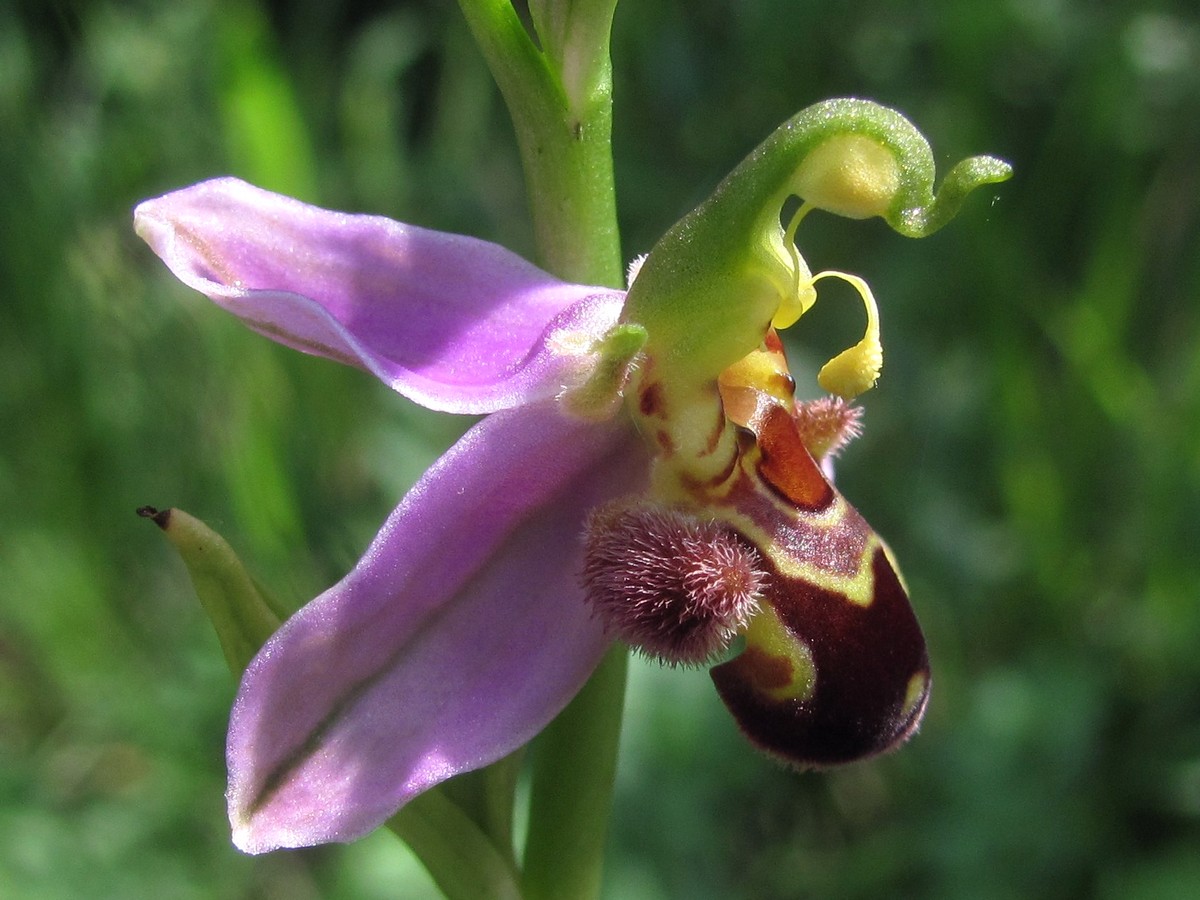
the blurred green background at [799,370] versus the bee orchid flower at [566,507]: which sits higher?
the bee orchid flower at [566,507]

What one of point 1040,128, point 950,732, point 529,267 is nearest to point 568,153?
point 529,267

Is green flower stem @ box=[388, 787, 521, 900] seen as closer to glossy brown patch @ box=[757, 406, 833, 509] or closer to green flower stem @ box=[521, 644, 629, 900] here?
green flower stem @ box=[521, 644, 629, 900]

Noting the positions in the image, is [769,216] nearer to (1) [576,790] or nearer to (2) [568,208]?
(2) [568,208]

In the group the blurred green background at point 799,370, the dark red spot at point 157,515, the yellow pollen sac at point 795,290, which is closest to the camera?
the dark red spot at point 157,515

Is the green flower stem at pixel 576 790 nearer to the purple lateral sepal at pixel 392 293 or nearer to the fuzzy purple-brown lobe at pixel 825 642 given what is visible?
the fuzzy purple-brown lobe at pixel 825 642

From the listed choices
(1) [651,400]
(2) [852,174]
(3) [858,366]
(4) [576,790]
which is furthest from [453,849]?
(2) [852,174]

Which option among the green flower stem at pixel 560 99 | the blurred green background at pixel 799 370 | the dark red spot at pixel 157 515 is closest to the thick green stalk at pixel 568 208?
the green flower stem at pixel 560 99

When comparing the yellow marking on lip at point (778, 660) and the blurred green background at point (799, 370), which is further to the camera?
the blurred green background at point (799, 370)

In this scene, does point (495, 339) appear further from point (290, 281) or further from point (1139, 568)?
point (1139, 568)
